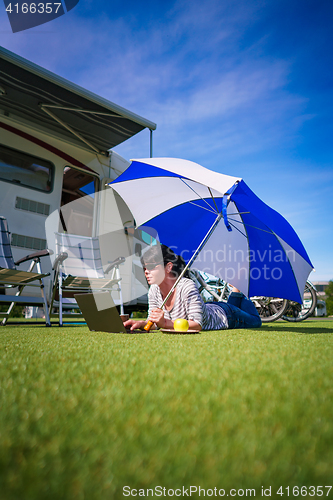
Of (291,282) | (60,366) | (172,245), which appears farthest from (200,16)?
(60,366)

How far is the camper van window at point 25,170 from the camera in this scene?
183 inches

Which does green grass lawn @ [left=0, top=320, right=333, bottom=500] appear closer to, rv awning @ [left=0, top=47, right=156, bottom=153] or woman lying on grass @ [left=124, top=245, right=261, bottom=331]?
woman lying on grass @ [left=124, top=245, right=261, bottom=331]

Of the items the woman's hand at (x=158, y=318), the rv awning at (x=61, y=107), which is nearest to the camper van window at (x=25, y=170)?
the rv awning at (x=61, y=107)

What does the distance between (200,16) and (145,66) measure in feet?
4.59

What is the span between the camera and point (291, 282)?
107 inches

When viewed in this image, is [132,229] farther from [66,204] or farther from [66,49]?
[66,49]

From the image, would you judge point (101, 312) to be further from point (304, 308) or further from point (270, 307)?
point (304, 308)

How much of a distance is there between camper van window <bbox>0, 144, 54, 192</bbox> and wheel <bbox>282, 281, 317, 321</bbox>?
5013 mm

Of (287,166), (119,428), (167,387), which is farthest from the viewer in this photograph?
(287,166)

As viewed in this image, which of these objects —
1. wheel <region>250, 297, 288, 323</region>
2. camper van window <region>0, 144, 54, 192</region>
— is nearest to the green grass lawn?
camper van window <region>0, 144, 54, 192</region>

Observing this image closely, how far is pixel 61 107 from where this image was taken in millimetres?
4605

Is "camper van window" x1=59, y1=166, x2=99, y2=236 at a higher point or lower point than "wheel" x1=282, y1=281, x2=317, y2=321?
higher

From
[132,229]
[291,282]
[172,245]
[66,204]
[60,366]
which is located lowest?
[60,366]

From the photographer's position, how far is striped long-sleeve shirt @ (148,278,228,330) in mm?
2529
